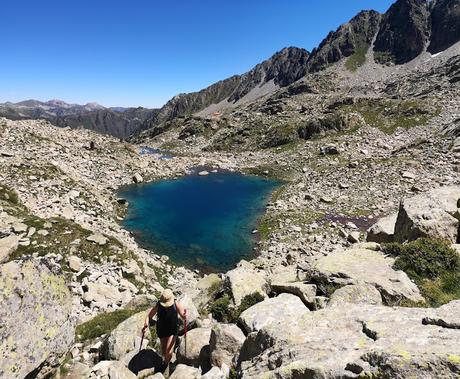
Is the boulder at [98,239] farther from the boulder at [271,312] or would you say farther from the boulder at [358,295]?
the boulder at [358,295]

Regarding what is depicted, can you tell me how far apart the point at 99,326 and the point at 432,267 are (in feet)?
49.6

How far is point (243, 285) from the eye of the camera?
567 inches

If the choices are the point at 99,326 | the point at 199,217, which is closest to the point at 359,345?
the point at 99,326

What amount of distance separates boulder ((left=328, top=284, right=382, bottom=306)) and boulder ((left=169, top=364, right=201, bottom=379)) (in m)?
5.06

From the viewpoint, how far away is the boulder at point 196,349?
34.7ft

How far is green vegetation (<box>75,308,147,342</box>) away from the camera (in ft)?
45.4

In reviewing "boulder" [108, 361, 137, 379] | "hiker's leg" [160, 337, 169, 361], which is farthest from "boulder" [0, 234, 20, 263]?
"hiker's leg" [160, 337, 169, 361]

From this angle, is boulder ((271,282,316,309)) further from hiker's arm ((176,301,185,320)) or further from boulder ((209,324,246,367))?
hiker's arm ((176,301,185,320))

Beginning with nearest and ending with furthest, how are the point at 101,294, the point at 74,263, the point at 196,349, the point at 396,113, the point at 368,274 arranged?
the point at 196,349 < the point at 368,274 < the point at 101,294 < the point at 74,263 < the point at 396,113

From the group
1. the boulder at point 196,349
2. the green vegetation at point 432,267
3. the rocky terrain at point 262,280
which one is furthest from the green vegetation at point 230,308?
the green vegetation at point 432,267

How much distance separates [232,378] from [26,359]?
578 cm

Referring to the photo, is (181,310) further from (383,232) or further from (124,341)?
(383,232)

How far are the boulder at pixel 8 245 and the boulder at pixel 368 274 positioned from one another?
1949 cm

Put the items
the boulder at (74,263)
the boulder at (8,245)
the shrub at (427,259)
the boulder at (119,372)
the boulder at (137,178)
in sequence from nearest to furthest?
the boulder at (119,372) < the shrub at (427,259) < the boulder at (8,245) < the boulder at (74,263) < the boulder at (137,178)
